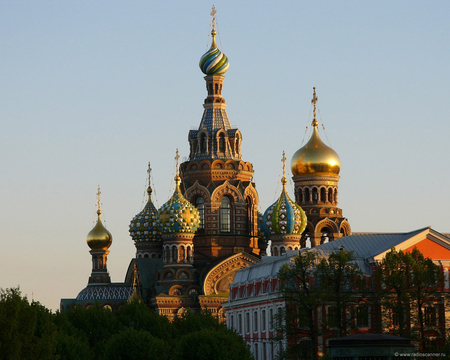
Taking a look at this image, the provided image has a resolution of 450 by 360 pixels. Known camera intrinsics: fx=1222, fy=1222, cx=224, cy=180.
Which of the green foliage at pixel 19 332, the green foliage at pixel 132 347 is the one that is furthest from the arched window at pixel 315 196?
the green foliage at pixel 19 332

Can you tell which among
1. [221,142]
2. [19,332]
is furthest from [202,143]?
[19,332]

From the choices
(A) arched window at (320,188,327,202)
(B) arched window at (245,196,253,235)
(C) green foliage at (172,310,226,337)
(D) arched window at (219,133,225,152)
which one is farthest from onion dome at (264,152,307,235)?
(C) green foliage at (172,310,226,337)

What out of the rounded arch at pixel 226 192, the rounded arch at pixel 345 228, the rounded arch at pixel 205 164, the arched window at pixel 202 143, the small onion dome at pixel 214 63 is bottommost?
the rounded arch at pixel 345 228

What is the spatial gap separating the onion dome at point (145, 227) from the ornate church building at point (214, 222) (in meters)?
0.06

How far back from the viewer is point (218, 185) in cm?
7175

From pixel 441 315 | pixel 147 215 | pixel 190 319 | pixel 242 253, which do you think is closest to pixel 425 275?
pixel 441 315

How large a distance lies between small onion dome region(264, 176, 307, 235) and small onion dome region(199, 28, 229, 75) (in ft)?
30.2

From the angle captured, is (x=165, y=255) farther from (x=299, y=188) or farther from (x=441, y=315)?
(x=441, y=315)

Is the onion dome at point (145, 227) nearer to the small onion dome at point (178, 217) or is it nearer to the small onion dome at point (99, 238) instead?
the small onion dome at point (99, 238)

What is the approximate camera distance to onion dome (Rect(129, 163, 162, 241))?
75.1 m

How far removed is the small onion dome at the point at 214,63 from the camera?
243ft

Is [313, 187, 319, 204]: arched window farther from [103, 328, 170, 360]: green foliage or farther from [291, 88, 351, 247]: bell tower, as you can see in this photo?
[103, 328, 170, 360]: green foliage

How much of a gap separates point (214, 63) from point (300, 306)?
30200 millimetres

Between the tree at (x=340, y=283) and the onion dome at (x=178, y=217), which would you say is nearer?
the tree at (x=340, y=283)
